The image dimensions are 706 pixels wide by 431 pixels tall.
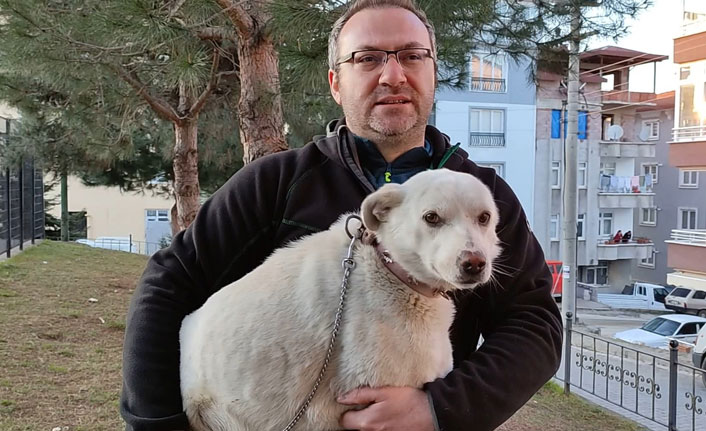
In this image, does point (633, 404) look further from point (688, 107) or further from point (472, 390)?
point (688, 107)

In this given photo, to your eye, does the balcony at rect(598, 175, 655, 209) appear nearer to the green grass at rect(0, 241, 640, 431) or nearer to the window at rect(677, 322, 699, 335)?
the window at rect(677, 322, 699, 335)

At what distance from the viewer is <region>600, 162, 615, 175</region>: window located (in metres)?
Answer: 28.5

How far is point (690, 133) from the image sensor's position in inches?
661

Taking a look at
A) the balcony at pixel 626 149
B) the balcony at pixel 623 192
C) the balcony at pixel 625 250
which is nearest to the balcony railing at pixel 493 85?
the balcony at pixel 626 149

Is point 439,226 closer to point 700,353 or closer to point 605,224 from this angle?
point 700,353

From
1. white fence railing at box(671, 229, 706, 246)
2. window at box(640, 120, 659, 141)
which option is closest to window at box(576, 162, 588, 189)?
window at box(640, 120, 659, 141)

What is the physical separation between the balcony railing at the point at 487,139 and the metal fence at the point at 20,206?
1609 centimetres

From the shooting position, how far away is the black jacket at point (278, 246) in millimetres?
1916

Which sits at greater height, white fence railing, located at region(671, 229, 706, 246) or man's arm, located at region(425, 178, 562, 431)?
man's arm, located at region(425, 178, 562, 431)

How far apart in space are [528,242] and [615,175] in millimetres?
29127

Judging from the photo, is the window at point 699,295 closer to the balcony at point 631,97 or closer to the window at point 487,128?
the window at point 487,128

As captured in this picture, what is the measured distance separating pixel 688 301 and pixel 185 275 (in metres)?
25.1

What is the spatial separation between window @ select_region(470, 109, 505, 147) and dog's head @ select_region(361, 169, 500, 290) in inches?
950

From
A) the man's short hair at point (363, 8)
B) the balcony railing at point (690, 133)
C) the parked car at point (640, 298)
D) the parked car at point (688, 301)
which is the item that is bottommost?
the parked car at point (640, 298)
